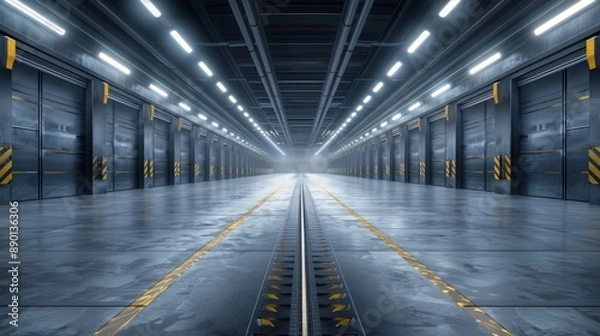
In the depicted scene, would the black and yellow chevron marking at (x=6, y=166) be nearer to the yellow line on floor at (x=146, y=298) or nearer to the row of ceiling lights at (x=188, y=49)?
the row of ceiling lights at (x=188, y=49)

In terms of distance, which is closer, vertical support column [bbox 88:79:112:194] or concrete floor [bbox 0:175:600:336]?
concrete floor [bbox 0:175:600:336]

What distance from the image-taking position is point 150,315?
2713 mm

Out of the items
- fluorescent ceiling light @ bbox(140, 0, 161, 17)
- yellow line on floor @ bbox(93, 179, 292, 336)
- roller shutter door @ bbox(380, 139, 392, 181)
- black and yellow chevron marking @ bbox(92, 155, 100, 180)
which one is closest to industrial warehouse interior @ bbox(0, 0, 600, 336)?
yellow line on floor @ bbox(93, 179, 292, 336)

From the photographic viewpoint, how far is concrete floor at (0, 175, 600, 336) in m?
2.61

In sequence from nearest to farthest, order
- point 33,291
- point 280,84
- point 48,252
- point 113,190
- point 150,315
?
point 150,315 → point 33,291 → point 48,252 → point 113,190 → point 280,84

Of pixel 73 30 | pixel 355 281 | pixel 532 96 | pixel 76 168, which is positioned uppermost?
pixel 73 30

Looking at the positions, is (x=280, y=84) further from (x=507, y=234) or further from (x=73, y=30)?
(x=507, y=234)

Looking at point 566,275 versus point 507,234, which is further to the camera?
point 507,234

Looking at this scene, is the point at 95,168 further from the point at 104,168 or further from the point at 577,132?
the point at 577,132

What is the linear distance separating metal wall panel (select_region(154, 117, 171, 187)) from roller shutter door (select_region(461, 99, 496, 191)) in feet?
59.8

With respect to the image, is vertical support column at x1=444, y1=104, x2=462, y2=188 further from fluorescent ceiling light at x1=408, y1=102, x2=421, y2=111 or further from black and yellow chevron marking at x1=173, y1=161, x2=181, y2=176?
black and yellow chevron marking at x1=173, y1=161, x2=181, y2=176

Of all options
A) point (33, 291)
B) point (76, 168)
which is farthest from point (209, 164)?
point (33, 291)

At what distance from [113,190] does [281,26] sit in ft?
36.7

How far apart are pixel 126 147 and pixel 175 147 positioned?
6366mm
